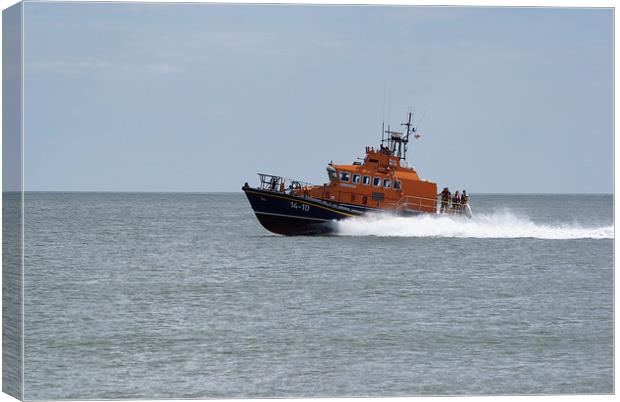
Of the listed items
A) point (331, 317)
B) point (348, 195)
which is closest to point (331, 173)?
point (348, 195)

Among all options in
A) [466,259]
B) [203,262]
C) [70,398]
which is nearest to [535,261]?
[466,259]

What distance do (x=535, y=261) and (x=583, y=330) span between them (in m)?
14.4

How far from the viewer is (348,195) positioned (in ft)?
121

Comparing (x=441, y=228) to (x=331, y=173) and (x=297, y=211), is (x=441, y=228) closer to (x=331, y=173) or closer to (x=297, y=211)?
(x=331, y=173)

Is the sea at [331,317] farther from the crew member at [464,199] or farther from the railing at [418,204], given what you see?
the crew member at [464,199]

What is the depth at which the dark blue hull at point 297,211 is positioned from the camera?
118ft

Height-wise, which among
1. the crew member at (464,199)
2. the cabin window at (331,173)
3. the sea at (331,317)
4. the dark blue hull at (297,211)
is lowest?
the sea at (331,317)

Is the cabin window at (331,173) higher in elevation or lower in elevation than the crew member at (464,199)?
higher

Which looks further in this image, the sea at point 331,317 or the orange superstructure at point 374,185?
the orange superstructure at point 374,185

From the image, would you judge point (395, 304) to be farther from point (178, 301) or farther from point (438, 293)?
point (178, 301)

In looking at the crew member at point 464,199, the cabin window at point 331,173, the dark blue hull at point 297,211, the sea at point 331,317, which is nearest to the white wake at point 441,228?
the sea at point 331,317

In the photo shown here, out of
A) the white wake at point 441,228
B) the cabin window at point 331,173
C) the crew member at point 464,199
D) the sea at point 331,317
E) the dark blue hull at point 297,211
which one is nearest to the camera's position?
the sea at point 331,317

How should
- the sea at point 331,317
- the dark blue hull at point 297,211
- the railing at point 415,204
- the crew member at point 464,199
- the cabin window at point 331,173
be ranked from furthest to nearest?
the crew member at point 464,199, the railing at point 415,204, the cabin window at point 331,173, the dark blue hull at point 297,211, the sea at point 331,317

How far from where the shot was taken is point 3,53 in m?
14.5
